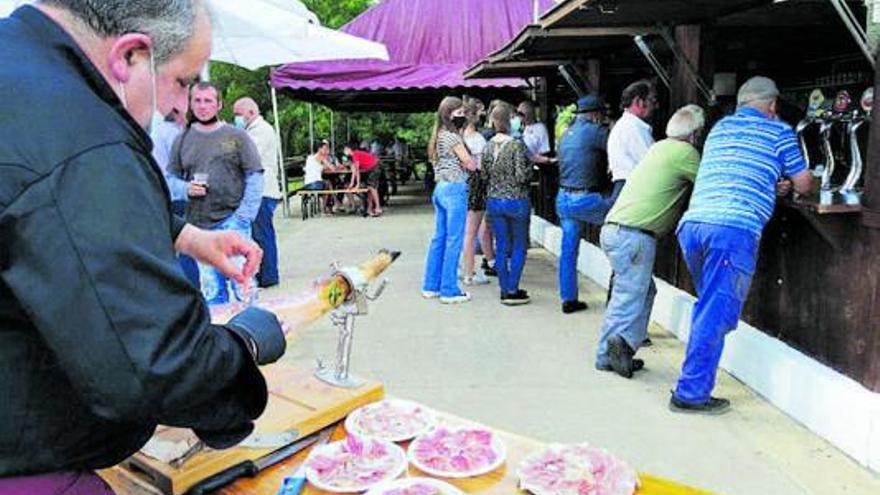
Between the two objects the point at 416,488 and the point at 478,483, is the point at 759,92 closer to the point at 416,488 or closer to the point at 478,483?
the point at 478,483

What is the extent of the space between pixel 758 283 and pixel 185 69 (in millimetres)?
4201

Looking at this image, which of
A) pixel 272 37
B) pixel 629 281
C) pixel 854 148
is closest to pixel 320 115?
pixel 272 37

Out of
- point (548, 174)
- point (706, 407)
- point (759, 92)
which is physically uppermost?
point (759, 92)

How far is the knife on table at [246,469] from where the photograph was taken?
Result: 1708 mm

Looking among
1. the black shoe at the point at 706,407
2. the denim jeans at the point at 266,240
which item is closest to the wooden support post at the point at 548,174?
→ the denim jeans at the point at 266,240

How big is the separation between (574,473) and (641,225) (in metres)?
2.97

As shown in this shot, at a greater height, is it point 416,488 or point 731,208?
point 731,208

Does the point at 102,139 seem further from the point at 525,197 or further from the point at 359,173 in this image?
the point at 359,173

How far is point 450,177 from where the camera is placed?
6336 mm

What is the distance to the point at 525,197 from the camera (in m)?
6.36

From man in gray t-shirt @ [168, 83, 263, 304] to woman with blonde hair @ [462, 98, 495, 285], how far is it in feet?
7.17

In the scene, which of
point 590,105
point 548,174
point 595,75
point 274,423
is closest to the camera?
point 274,423

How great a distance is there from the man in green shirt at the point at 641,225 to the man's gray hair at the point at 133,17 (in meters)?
3.72

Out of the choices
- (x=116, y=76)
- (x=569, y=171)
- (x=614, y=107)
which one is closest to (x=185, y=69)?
(x=116, y=76)
